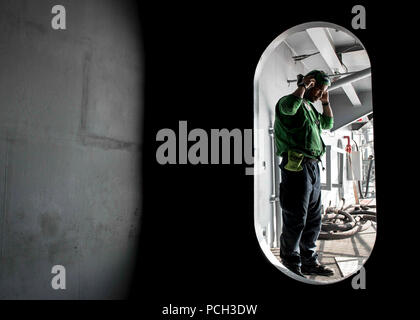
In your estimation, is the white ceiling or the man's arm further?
the white ceiling

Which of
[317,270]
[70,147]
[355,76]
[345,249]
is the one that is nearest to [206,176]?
[70,147]

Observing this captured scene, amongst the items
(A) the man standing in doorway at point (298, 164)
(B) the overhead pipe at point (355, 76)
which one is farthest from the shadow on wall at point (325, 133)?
(A) the man standing in doorway at point (298, 164)

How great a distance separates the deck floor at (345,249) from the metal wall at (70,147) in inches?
62.5

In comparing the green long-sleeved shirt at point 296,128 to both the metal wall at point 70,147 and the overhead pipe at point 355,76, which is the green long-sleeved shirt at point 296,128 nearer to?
the metal wall at point 70,147

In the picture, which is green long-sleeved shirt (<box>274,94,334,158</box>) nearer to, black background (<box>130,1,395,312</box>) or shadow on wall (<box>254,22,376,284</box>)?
shadow on wall (<box>254,22,376,284</box>)

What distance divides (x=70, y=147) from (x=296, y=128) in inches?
48.3

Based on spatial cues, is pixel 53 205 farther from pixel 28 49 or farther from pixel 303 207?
pixel 303 207

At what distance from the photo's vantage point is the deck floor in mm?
2550

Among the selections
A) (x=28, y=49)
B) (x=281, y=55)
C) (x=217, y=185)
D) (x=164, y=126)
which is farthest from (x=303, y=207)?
(x=281, y=55)

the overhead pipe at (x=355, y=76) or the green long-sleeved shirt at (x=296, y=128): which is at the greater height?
the overhead pipe at (x=355, y=76)

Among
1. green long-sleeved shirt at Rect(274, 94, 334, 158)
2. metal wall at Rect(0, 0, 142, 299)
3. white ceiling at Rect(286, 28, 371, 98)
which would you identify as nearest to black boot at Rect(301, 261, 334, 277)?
green long-sleeved shirt at Rect(274, 94, 334, 158)

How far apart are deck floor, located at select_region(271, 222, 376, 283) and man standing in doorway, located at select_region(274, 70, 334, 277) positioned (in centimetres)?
56

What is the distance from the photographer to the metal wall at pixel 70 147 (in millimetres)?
1094
